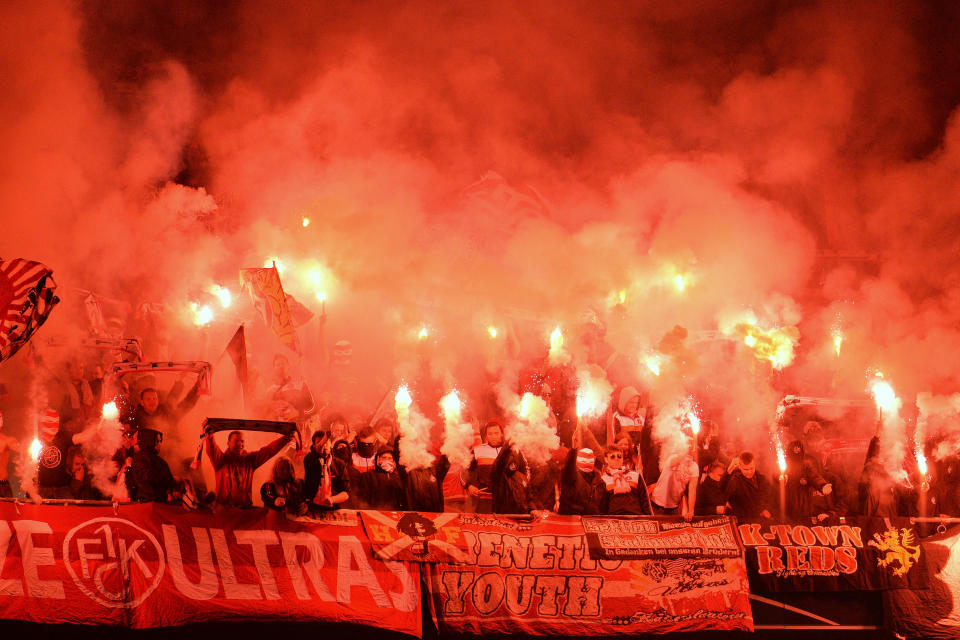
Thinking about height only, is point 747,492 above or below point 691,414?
below

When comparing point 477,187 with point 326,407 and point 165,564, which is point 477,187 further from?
point 165,564

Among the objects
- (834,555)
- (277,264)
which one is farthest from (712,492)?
(277,264)

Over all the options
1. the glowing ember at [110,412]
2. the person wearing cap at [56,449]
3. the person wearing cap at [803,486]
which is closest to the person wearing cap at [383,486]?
the glowing ember at [110,412]

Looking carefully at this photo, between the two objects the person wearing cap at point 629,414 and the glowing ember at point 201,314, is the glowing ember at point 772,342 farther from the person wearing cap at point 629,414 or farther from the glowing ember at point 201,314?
the glowing ember at point 201,314

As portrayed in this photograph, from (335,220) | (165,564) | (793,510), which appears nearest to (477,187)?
(335,220)

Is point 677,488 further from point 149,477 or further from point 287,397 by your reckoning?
point 149,477

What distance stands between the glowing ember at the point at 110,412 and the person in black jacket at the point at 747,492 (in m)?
5.46

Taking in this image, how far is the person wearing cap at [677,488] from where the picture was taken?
8.27 meters

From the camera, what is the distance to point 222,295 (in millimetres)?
9602

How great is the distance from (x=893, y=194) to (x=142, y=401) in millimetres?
9042

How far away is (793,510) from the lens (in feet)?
27.2

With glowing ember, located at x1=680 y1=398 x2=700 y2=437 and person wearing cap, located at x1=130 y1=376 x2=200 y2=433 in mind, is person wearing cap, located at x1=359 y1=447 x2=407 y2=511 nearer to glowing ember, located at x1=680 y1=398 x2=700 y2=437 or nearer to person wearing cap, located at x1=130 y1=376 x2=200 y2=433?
person wearing cap, located at x1=130 y1=376 x2=200 y2=433

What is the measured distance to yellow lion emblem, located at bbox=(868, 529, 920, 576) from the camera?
8.03 metres

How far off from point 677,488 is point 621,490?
2.17 ft
